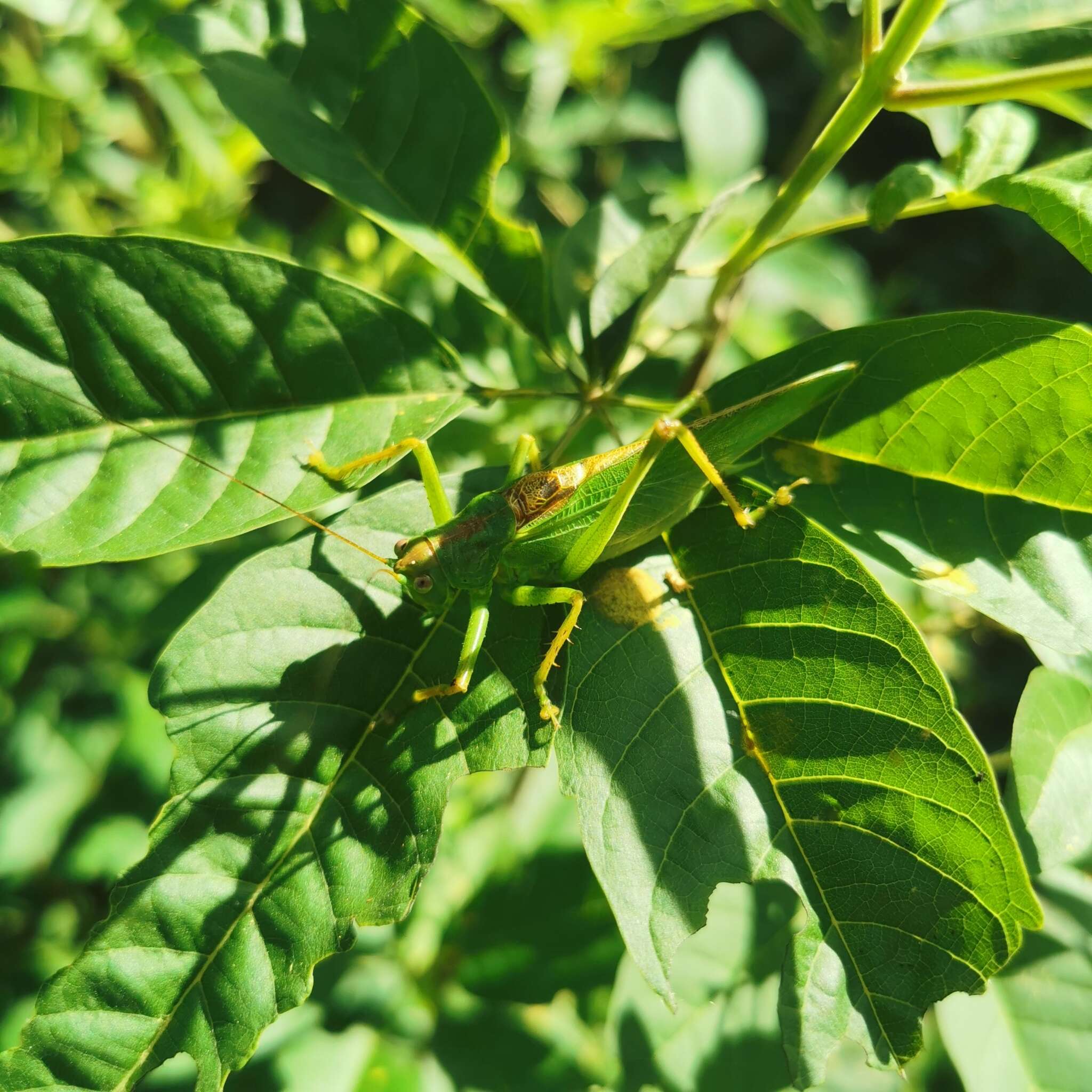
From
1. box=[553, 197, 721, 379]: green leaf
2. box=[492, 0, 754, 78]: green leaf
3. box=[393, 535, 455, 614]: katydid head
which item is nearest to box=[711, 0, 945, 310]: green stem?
box=[553, 197, 721, 379]: green leaf

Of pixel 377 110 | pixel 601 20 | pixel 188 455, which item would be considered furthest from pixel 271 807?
pixel 601 20

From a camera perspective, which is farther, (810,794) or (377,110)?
(377,110)

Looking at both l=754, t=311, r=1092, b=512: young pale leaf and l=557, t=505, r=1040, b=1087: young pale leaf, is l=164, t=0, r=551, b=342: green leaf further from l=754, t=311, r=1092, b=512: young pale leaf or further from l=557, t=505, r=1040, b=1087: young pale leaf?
l=557, t=505, r=1040, b=1087: young pale leaf

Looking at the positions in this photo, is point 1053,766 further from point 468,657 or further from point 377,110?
point 377,110

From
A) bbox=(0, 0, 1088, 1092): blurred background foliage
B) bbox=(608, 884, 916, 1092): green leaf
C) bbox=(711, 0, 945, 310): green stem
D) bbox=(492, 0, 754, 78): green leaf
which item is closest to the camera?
bbox=(711, 0, 945, 310): green stem

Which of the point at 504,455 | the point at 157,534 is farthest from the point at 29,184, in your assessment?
the point at 157,534

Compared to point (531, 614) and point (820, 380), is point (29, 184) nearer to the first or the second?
point (531, 614)

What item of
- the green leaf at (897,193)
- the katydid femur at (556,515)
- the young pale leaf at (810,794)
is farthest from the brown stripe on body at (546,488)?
the green leaf at (897,193)
